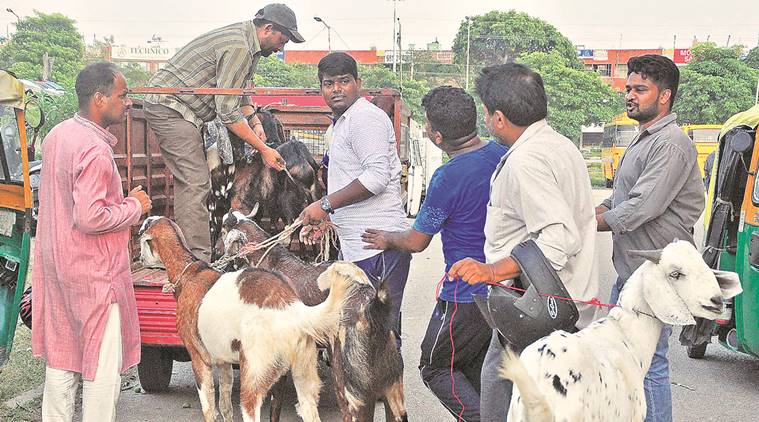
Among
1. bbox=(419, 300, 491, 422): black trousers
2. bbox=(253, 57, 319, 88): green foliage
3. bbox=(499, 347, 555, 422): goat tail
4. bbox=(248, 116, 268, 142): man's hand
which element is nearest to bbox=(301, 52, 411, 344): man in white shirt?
bbox=(419, 300, 491, 422): black trousers

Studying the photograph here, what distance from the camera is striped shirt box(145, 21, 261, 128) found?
597 centimetres

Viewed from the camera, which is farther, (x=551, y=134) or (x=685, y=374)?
(x=685, y=374)

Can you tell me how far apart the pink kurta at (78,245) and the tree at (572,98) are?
141 ft

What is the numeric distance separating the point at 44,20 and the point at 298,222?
153 ft

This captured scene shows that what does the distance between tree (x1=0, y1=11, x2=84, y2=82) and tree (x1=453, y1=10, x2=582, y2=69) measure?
94.2 feet

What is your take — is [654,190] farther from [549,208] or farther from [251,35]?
[251,35]

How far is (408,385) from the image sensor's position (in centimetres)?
685

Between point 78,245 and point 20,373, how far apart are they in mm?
2933

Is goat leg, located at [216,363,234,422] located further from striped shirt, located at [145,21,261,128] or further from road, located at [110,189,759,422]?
striped shirt, located at [145,21,261,128]

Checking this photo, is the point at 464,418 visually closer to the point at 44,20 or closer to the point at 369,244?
the point at 369,244

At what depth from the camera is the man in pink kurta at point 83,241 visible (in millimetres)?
4102

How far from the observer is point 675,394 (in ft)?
21.9

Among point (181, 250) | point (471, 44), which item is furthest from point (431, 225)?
point (471, 44)

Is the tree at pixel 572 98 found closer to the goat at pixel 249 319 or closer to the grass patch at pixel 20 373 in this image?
the grass patch at pixel 20 373
